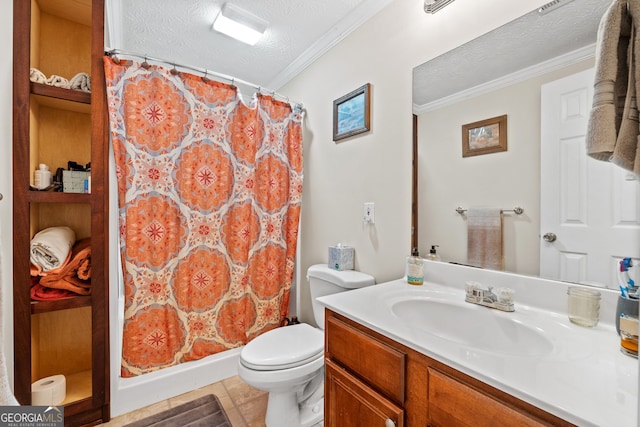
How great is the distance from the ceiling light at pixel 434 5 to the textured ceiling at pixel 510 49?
0.19m

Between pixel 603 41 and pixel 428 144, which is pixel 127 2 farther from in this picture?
pixel 603 41

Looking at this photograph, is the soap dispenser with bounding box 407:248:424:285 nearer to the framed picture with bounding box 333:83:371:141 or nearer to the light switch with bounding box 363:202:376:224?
the light switch with bounding box 363:202:376:224

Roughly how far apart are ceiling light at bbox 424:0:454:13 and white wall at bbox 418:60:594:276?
42cm

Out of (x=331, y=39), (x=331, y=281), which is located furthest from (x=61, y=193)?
(x=331, y=39)

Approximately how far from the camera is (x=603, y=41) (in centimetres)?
57

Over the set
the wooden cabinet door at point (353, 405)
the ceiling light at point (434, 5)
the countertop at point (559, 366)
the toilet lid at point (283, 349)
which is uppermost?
the ceiling light at point (434, 5)

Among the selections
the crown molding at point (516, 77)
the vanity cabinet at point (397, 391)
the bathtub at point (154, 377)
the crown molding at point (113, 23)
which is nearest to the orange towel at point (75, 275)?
the bathtub at point (154, 377)

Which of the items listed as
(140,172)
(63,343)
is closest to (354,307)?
(140,172)

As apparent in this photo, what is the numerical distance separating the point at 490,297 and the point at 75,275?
6.16 feet

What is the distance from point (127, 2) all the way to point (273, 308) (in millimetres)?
2095

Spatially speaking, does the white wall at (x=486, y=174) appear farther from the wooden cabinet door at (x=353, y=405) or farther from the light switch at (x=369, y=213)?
the wooden cabinet door at (x=353, y=405)

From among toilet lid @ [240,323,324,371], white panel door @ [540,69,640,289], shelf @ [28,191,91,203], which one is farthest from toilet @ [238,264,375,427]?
shelf @ [28,191,91,203]

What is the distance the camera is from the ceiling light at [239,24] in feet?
5.37

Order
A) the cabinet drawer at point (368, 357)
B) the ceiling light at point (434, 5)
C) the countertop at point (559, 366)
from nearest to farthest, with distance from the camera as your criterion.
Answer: the countertop at point (559, 366)
the cabinet drawer at point (368, 357)
the ceiling light at point (434, 5)
